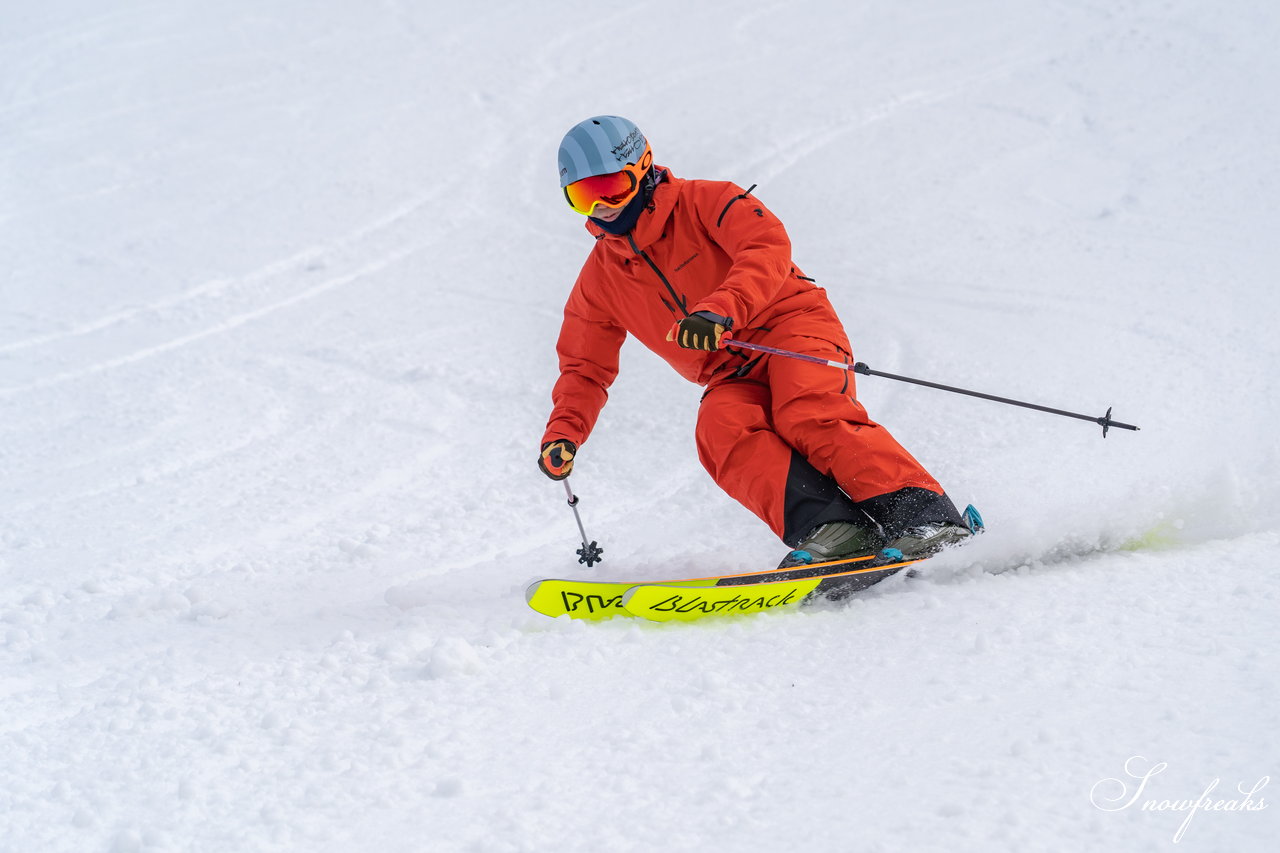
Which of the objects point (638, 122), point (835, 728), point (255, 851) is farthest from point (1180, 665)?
point (638, 122)

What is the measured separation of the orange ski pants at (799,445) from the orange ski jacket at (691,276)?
0.16 meters

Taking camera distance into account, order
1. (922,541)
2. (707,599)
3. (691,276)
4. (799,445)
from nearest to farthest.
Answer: (707,599)
(922,541)
(799,445)
(691,276)

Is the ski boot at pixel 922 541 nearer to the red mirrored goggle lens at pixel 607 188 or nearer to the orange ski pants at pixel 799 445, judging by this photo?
the orange ski pants at pixel 799 445

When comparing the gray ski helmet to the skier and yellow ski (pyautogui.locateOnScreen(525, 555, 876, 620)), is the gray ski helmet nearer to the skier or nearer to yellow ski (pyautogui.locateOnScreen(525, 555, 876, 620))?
the skier

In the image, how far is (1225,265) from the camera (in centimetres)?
732

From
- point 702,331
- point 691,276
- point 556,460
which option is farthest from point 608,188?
point 556,460

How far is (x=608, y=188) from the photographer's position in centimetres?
374

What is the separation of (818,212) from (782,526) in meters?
6.12

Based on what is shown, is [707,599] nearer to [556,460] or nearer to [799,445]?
[799,445]

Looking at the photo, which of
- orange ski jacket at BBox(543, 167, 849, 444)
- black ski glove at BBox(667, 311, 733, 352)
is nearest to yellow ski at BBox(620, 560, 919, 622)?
black ski glove at BBox(667, 311, 733, 352)

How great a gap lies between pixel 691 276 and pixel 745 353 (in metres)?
0.34

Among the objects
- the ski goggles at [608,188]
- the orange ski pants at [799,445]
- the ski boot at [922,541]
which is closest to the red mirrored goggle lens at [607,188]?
the ski goggles at [608,188]

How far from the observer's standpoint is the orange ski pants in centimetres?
360

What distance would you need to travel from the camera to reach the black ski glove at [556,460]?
4016 mm
